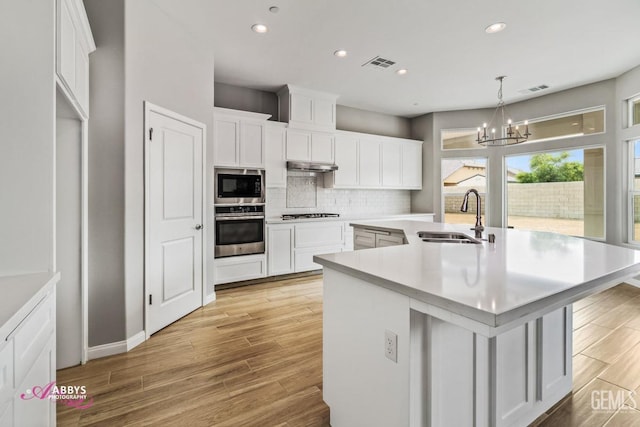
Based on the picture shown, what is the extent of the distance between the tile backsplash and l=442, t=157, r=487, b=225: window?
0.83 meters

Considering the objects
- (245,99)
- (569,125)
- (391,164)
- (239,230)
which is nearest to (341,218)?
(239,230)

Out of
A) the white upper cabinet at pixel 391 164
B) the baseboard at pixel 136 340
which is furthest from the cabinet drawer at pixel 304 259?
the baseboard at pixel 136 340

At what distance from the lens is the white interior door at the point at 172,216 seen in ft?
9.00

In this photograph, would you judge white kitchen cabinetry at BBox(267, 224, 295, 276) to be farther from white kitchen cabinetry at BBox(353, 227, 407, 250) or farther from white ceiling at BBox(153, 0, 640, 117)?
white ceiling at BBox(153, 0, 640, 117)

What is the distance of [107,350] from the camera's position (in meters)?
2.41

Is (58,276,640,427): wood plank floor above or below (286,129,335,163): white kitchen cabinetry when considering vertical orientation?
below

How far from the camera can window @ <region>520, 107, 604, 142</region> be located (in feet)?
15.8

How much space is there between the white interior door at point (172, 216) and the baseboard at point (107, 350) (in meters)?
0.26

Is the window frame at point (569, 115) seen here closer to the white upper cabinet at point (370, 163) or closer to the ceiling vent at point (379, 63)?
the white upper cabinet at point (370, 163)

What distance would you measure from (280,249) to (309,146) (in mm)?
1794

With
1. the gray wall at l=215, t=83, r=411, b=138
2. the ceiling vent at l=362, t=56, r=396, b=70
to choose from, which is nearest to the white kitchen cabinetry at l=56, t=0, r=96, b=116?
the gray wall at l=215, t=83, r=411, b=138

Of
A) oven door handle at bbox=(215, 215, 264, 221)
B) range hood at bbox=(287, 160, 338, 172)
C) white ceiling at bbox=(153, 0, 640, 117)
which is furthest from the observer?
range hood at bbox=(287, 160, 338, 172)

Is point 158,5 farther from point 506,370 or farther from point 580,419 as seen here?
point 580,419

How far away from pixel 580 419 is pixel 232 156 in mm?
4209
